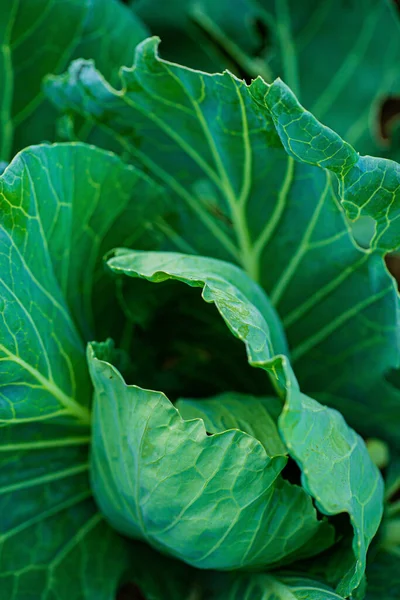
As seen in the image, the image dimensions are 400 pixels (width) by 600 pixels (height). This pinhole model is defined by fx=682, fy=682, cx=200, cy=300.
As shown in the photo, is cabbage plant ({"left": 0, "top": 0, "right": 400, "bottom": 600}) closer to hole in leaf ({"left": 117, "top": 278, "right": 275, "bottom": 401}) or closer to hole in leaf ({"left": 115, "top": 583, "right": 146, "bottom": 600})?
hole in leaf ({"left": 117, "top": 278, "right": 275, "bottom": 401})

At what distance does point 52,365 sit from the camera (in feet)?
3.09

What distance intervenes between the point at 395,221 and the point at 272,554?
1.55ft

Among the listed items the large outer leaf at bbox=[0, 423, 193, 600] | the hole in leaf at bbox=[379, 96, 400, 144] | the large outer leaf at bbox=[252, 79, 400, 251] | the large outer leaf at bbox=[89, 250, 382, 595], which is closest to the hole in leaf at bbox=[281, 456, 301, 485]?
the large outer leaf at bbox=[89, 250, 382, 595]

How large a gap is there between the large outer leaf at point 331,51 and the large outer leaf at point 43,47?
0.67ft

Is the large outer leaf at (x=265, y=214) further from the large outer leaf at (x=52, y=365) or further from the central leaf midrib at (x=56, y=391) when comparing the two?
the central leaf midrib at (x=56, y=391)

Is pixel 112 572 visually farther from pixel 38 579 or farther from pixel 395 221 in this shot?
pixel 395 221

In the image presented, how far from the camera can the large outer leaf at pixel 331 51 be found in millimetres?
1385

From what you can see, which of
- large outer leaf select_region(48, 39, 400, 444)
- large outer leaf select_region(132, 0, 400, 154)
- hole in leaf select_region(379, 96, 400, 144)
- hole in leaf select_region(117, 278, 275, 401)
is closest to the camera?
large outer leaf select_region(48, 39, 400, 444)

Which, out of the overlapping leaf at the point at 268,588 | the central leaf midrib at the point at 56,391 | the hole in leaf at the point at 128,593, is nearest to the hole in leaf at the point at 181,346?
the central leaf midrib at the point at 56,391

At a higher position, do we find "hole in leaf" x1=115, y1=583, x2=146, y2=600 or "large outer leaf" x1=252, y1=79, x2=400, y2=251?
"large outer leaf" x1=252, y1=79, x2=400, y2=251

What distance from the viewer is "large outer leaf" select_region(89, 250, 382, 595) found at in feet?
2.43

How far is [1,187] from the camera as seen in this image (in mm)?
823

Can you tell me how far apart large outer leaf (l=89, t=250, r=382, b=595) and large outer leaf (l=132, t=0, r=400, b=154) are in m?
0.62

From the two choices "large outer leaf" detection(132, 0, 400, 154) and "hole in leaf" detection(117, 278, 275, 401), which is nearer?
"hole in leaf" detection(117, 278, 275, 401)
